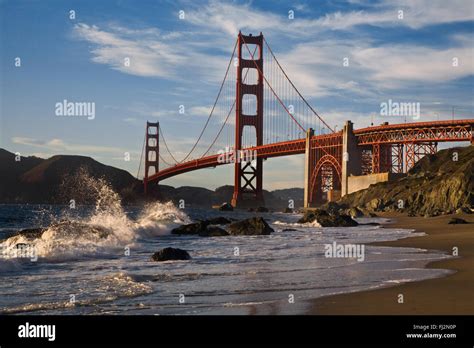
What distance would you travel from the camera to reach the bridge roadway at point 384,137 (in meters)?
60.6

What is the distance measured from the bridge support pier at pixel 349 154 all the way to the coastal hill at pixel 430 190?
12.6 feet

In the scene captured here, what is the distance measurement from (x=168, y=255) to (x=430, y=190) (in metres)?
39.8

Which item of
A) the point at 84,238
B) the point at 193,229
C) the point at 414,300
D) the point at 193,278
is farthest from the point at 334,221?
the point at 414,300

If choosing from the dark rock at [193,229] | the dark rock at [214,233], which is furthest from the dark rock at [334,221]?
the dark rock at [214,233]

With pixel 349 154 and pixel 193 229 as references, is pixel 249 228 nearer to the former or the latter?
pixel 193 229

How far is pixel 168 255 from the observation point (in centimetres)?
1303

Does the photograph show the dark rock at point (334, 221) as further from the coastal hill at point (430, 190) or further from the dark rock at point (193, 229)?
the dark rock at point (193, 229)

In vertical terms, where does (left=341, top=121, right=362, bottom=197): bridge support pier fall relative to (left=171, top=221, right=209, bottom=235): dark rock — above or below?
above

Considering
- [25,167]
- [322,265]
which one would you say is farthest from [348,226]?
[25,167]

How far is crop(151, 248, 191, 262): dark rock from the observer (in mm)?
12930

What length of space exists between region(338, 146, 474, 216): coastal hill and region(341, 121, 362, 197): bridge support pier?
3835 mm

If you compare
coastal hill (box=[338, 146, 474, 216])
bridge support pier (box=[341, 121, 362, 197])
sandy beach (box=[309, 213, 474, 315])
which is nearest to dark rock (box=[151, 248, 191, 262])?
sandy beach (box=[309, 213, 474, 315])

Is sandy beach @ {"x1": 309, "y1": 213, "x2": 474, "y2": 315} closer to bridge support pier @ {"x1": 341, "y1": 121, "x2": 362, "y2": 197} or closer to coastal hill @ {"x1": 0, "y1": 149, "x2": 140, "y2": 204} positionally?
bridge support pier @ {"x1": 341, "y1": 121, "x2": 362, "y2": 197}
